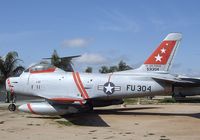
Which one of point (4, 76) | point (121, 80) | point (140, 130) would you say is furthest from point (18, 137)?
point (4, 76)

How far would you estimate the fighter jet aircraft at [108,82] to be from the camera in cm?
1752

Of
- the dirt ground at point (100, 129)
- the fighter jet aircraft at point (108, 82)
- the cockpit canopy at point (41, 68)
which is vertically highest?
the cockpit canopy at point (41, 68)

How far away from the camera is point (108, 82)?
18.1 meters

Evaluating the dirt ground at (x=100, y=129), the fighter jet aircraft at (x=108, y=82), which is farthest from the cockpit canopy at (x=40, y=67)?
the dirt ground at (x=100, y=129)

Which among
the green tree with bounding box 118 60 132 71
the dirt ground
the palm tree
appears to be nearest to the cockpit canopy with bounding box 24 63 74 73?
the dirt ground

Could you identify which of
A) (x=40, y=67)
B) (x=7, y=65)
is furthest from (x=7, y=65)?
(x=40, y=67)

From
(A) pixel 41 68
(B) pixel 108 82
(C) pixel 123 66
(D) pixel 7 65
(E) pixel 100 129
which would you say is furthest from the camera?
(C) pixel 123 66

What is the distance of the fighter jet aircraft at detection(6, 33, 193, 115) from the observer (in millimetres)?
17516

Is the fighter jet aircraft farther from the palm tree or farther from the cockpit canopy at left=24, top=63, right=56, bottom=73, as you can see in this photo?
the palm tree

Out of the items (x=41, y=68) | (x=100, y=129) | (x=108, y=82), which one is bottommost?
(x=100, y=129)

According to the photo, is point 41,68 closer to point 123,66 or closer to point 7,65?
point 7,65

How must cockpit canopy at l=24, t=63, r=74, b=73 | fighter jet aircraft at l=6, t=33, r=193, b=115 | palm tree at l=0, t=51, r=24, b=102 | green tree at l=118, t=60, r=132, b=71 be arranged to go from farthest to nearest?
green tree at l=118, t=60, r=132, b=71
palm tree at l=0, t=51, r=24, b=102
cockpit canopy at l=24, t=63, r=74, b=73
fighter jet aircraft at l=6, t=33, r=193, b=115

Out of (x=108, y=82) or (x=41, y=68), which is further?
(x=41, y=68)

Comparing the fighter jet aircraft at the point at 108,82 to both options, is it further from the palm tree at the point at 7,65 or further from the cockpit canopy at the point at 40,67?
the palm tree at the point at 7,65
